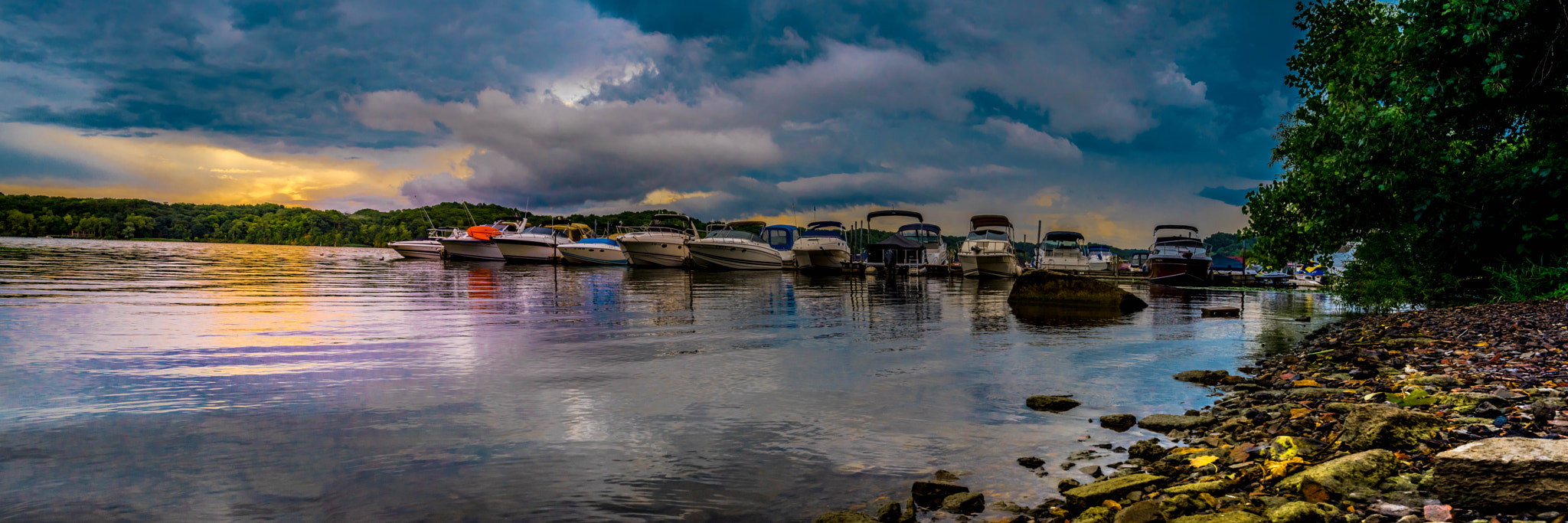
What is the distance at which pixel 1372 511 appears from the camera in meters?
3.31

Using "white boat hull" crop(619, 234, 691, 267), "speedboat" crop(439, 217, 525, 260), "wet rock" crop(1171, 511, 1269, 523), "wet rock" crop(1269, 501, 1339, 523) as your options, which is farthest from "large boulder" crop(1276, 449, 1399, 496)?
"speedboat" crop(439, 217, 525, 260)

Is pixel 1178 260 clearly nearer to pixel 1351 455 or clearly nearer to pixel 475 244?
pixel 1351 455

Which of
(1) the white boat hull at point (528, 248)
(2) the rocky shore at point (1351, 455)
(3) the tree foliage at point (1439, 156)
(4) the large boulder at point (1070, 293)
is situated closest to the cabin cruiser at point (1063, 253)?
(4) the large boulder at point (1070, 293)

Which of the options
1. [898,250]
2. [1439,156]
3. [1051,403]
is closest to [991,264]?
[898,250]

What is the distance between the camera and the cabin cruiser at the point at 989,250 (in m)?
40.2

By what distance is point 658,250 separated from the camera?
5022cm

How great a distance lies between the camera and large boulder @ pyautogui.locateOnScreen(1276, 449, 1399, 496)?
142 inches

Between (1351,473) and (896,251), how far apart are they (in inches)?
1762

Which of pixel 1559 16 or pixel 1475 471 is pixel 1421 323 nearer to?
pixel 1559 16

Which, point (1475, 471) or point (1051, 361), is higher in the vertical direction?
point (1475, 471)

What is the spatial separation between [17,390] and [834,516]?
8.36m

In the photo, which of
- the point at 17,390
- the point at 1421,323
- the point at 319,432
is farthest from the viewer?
the point at 1421,323

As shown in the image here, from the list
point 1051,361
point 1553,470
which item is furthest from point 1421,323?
point 1553,470

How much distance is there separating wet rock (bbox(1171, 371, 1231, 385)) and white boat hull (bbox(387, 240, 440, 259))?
2472 inches
